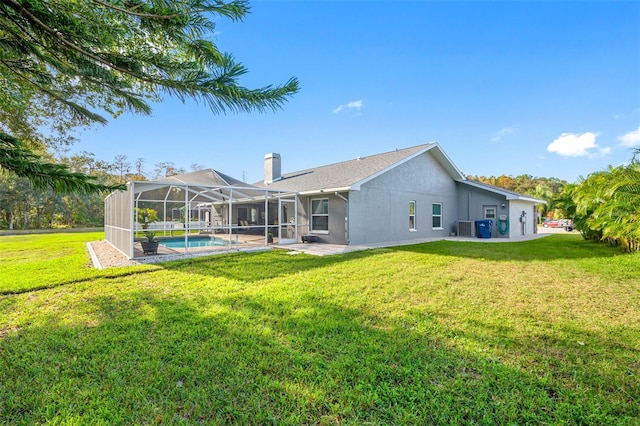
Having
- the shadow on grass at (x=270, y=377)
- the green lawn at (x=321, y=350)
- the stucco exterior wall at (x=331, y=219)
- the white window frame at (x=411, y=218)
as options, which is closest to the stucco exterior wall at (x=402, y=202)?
the white window frame at (x=411, y=218)

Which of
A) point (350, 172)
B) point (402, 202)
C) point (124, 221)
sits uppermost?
point (350, 172)

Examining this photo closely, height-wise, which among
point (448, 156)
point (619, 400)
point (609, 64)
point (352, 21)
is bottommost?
point (619, 400)

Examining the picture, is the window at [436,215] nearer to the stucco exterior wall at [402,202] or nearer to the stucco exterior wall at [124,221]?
the stucco exterior wall at [402,202]

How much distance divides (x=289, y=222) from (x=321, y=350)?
12.1m

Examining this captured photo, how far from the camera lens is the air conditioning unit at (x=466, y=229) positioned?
57.3 ft

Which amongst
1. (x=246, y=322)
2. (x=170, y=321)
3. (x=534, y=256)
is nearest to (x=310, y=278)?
(x=246, y=322)

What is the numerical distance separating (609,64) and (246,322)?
15.9 metres

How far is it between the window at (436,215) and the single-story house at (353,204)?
68mm

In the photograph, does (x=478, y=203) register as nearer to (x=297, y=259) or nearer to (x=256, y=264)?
(x=297, y=259)

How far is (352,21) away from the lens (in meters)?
10.6

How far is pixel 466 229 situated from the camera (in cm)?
1772

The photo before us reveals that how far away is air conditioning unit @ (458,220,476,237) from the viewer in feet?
57.3

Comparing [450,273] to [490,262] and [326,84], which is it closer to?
[490,262]

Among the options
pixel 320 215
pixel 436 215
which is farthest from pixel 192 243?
pixel 436 215
